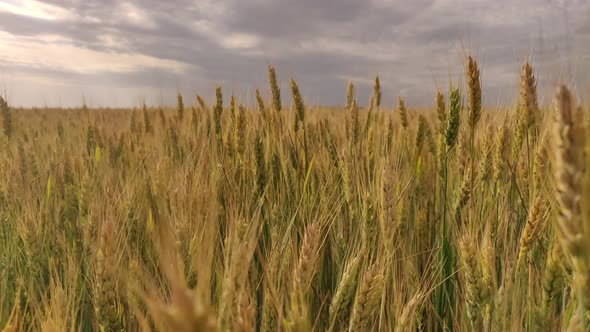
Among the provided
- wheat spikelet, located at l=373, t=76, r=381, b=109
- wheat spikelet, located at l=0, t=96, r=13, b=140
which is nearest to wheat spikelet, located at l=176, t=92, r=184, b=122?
wheat spikelet, located at l=0, t=96, r=13, b=140

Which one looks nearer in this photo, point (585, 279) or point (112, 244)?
point (585, 279)

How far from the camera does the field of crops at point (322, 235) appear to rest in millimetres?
711

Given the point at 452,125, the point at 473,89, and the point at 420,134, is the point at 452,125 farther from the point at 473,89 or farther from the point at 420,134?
the point at 420,134

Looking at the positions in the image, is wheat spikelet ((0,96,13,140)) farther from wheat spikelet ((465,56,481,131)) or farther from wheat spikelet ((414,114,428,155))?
wheat spikelet ((465,56,481,131))

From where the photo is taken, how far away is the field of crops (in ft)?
2.33

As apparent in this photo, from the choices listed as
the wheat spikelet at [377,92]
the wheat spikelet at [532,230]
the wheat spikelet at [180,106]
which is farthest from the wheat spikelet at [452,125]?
the wheat spikelet at [180,106]

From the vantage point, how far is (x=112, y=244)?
3.14ft

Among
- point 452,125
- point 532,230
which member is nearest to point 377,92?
point 452,125

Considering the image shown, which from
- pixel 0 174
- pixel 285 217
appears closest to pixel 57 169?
pixel 0 174

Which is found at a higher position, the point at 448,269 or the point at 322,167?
the point at 322,167

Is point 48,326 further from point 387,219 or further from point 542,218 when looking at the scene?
point 542,218

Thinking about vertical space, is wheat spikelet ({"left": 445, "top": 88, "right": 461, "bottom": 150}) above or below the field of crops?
above

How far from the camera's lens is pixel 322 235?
1.62 m

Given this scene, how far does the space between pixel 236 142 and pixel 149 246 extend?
59 cm
